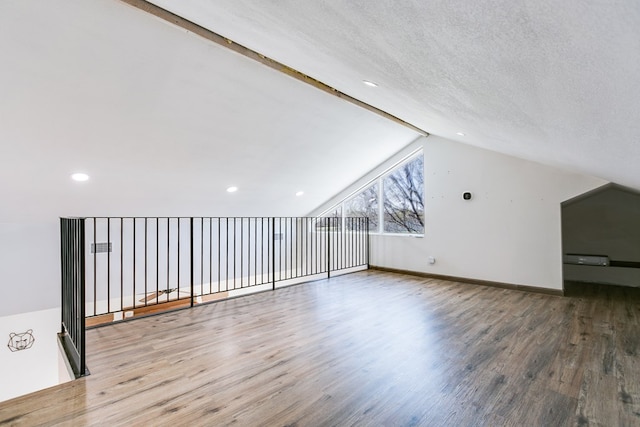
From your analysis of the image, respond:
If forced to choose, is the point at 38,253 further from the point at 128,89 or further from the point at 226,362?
the point at 226,362

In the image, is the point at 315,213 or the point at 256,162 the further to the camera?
the point at 315,213

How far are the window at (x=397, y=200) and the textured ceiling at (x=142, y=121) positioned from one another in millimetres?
806

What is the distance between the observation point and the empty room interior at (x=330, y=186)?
156cm

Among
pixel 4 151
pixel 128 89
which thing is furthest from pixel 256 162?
pixel 4 151

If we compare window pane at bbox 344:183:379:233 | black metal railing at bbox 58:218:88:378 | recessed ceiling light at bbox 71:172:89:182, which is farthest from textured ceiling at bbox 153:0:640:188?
window pane at bbox 344:183:379:233

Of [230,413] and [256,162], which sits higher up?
[256,162]

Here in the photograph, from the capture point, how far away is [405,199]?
6445mm

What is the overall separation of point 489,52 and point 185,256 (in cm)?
639

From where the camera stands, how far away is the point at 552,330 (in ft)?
10.7

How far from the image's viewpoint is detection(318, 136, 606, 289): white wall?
4684mm

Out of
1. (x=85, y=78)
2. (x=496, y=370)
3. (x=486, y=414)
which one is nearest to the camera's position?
(x=486, y=414)

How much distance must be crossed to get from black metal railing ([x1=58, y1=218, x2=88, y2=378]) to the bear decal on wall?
7.61 feet

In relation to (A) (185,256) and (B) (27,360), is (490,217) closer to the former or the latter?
(A) (185,256)

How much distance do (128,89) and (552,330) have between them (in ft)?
16.2
